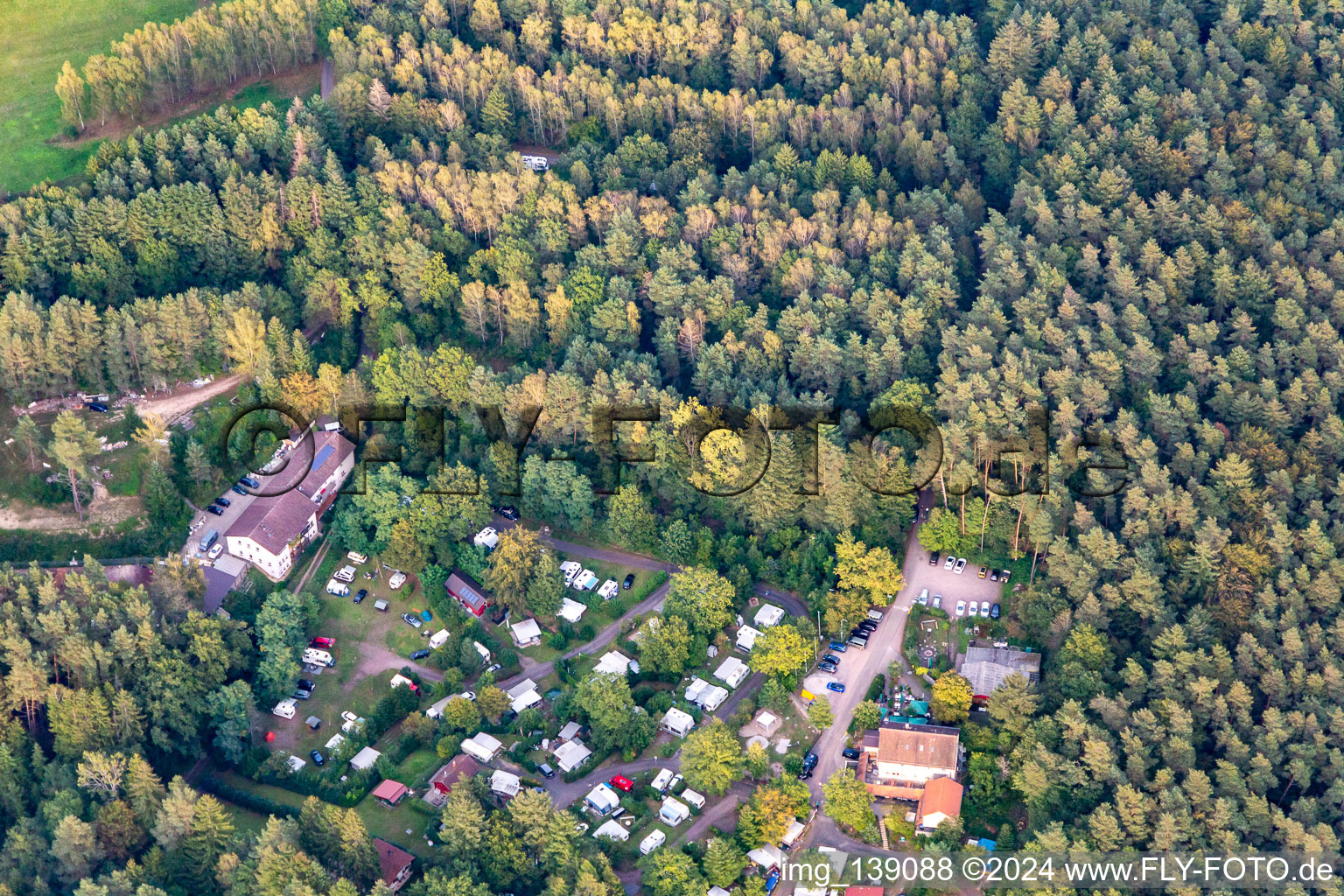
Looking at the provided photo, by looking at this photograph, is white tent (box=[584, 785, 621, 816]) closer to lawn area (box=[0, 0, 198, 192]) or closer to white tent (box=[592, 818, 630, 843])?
white tent (box=[592, 818, 630, 843])

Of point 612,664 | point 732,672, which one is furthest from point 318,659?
point 732,672

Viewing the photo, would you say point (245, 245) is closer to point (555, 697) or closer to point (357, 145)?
point (357, 145)

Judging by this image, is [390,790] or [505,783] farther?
[390,790]

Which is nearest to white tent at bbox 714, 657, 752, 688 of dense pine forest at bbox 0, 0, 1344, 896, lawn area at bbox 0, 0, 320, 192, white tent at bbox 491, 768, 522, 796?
dense pine forest at bbox 0, 0, 1344, 896

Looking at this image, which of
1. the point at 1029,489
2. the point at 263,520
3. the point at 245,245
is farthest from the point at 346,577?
the point at 1029,489

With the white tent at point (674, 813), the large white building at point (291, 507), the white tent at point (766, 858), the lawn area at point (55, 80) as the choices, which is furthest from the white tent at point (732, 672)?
the lawn area at point (55, 80)

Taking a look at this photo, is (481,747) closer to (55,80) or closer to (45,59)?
(55,80)
